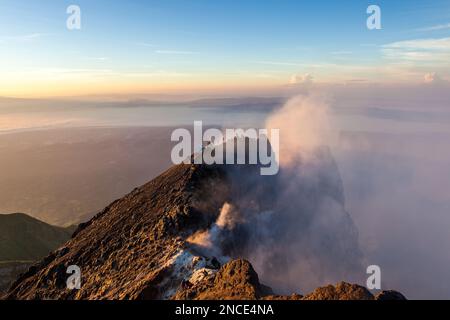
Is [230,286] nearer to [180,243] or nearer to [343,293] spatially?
[343,293]

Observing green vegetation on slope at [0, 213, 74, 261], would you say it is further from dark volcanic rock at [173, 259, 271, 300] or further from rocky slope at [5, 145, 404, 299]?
dark volcanic rock at [173, 259, 271, 300]

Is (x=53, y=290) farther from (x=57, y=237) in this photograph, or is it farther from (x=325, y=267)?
(x=57, y=237)

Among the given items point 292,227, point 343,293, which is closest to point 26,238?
point 292,227

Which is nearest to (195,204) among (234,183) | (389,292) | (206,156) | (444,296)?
(234,183)

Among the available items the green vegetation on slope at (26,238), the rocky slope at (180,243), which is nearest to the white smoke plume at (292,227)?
the rocky slope at (180,243)

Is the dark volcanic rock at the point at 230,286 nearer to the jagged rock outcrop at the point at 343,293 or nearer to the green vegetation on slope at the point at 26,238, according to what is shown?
the jagged rock outcrop at the point at 343,293

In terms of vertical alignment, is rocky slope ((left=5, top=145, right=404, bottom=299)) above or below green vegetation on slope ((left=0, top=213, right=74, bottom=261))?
above

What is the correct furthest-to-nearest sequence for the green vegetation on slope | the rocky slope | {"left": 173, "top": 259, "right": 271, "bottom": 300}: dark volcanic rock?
1. the green vegetation on slope
2. the rocky slope
3. {"left": 173, "top": 259, "right": 271, "bottom": 300}: dark volcanic rock

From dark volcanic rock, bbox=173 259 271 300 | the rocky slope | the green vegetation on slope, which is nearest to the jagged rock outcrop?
the rocky slope
